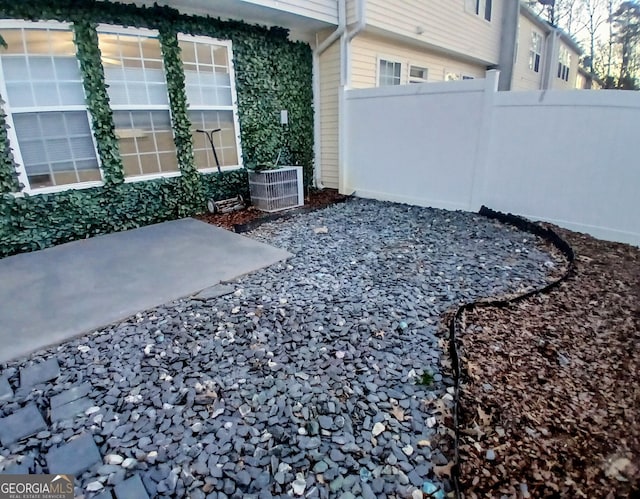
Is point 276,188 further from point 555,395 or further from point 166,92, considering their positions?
point 555,395

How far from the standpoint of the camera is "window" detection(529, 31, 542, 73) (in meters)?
11.8

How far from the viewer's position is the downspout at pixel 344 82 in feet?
17.9

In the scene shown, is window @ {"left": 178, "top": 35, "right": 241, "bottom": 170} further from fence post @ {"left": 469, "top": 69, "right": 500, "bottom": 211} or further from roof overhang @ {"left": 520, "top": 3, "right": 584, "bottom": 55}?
roof overhang @ {"left": 520, "top": 3, "right": 584, "bottom": 55}

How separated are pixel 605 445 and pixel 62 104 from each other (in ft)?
17.6

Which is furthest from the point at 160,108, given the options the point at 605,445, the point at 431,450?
the point at 605,445

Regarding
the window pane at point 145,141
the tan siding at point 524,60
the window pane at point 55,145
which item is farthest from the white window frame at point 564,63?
the window pane at point 55,145

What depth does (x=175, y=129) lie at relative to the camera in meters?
4.82

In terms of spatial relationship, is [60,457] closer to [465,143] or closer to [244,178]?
[244,178]

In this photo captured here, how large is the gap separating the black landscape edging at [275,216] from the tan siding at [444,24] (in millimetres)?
2986

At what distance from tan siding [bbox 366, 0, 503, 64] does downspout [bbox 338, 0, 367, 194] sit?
20cm

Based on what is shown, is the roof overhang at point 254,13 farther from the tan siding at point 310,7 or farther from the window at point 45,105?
the window at point 45,105

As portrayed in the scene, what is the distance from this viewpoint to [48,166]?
4.01 metres

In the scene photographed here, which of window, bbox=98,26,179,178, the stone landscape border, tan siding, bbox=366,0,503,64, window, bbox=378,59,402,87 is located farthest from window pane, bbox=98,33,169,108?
the stone landscape border

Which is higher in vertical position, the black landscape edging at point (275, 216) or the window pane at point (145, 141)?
the window pane at point (145, 141)
